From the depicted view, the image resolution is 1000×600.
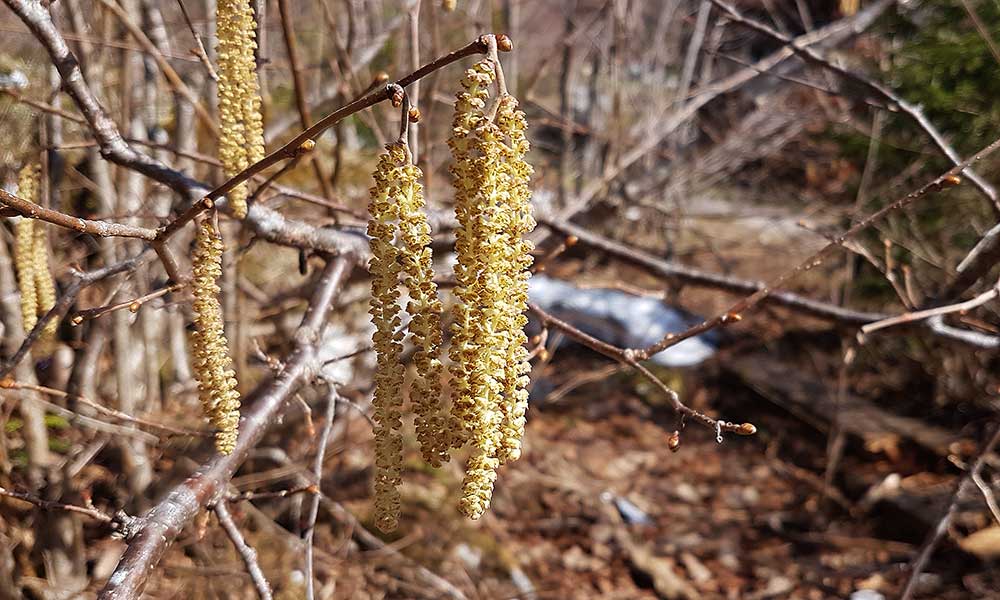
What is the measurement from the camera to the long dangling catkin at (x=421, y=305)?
104 cm

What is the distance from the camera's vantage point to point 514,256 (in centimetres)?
103

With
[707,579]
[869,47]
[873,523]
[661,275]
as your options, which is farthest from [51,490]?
[869,47]

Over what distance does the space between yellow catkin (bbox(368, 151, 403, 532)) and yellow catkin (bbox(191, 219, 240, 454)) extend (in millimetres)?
259

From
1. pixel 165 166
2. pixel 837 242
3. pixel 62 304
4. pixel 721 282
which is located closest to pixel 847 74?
pixel 837 242

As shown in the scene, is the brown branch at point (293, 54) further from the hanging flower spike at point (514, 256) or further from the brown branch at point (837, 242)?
the brown branch at point (837, 242)

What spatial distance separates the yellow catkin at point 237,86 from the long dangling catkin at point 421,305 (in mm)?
443

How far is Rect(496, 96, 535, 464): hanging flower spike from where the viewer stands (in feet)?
3.21

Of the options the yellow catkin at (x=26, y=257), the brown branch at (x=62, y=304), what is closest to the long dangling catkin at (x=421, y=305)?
the brown branch at (x=62, y=304)

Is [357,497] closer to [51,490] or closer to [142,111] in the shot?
[51,490]

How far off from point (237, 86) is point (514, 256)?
66 centimetres

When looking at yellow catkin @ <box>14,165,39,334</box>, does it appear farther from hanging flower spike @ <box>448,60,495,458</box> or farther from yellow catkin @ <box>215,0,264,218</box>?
hanging flower spike @ <box>448,60,495,458</box>

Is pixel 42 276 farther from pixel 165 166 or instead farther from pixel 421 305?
pixel 421 305

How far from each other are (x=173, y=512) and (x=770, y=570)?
4019mm

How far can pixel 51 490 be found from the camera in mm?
2998
